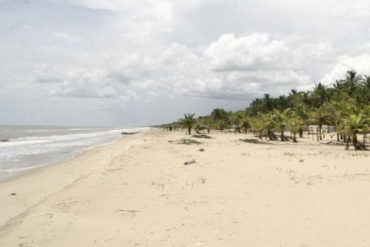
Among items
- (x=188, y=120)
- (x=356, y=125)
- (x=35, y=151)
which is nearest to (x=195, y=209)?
(x=356, y=125)

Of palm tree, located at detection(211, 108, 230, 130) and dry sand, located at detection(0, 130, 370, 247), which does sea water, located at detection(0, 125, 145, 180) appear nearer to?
dry sand, located at detection(0, 130, 370, 247)

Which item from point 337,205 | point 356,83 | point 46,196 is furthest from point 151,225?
point 356,83

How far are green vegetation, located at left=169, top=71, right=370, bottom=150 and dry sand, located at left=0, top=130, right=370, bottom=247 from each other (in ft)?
50.6

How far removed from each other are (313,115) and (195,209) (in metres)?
34.3

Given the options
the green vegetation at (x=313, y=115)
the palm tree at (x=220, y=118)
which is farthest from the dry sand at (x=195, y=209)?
the palm tree at (x=220, y=118)

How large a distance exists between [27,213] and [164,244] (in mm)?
4890

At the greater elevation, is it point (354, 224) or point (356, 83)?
point (356, 83)

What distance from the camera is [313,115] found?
3750 centimetres

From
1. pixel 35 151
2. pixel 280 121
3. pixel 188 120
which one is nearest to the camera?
pixel 35 151

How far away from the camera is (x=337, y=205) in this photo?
7629 millimetres

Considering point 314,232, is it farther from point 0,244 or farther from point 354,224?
point 0,244

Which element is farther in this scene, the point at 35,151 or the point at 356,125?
the point at 35,151

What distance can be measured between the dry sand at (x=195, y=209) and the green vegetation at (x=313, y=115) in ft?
50.6

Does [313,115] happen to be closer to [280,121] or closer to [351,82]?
[280,121]
